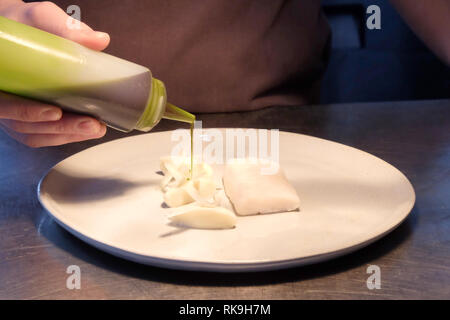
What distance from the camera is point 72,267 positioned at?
907mm

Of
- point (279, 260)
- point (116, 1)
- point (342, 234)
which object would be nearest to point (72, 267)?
point (279, 260)

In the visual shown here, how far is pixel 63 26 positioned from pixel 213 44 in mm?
790

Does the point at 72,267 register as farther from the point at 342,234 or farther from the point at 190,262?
the point at 342,234

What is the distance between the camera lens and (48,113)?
101cm

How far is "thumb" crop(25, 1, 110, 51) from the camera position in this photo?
1055mm

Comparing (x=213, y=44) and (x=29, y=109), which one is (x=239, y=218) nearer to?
(x=29, y=109)

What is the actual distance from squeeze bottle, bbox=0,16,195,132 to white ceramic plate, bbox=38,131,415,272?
0.17 meters

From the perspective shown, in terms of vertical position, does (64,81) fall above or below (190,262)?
above

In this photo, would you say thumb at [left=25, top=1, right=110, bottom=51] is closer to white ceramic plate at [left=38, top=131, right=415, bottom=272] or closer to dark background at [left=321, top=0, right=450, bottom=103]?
white ceramic plate at [left=38, top=131, right=415, bottom=272]

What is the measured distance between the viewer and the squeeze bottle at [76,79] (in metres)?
0.93

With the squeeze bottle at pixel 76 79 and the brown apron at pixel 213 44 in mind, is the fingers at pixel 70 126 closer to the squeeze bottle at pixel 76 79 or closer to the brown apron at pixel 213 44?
the squeeze bottle at pixel 76 79

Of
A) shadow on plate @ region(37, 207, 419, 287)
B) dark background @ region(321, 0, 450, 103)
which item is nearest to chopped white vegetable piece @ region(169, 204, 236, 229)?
shadow on plate @ region(37, 207, 419, 287)
